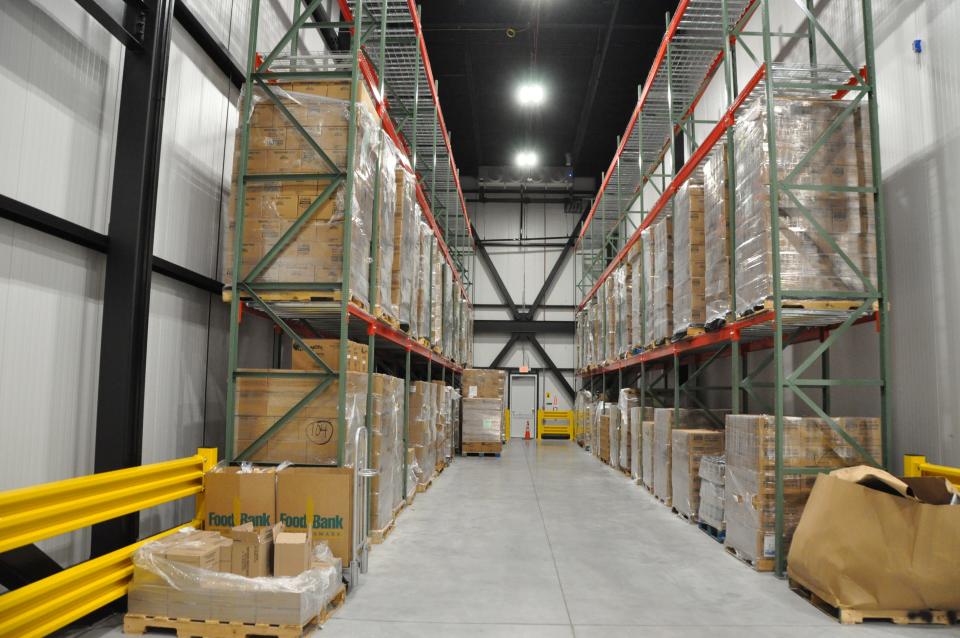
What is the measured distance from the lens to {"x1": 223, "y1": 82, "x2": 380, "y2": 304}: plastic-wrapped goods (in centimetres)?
505

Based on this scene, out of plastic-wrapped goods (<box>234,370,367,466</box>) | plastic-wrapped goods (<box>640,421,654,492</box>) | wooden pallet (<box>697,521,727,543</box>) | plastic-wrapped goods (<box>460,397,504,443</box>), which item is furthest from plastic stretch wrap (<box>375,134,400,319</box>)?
plastic-wrapped goods (<box>460,397,504,443</box>)

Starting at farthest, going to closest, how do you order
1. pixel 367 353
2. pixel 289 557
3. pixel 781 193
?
pixel 367 353, pixel 781 193, pixel 289 557

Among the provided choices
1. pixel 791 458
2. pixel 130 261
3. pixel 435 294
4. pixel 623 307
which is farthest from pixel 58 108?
pixel 623 307

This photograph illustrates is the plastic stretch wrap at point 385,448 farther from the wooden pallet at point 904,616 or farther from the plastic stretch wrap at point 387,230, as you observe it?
the wooden pallet at point 904,616

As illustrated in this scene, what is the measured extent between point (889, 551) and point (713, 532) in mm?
2506

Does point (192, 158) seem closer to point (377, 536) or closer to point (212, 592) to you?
point (212, 592)

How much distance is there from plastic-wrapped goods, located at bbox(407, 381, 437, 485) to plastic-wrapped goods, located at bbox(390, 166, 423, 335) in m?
1.06

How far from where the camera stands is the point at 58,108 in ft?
12.9

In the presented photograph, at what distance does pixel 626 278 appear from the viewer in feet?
36.1

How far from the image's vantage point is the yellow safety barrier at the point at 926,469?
14.0ft

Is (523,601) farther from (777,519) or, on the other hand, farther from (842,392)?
(842,392)

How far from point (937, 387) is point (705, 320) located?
2410 mm

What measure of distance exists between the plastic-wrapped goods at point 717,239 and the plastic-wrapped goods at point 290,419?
12.7 feet

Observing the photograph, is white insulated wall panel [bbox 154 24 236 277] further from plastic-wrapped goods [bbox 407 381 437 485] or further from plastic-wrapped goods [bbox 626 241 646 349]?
plastic-wrapped goods [bbox 626 241 646 349]
